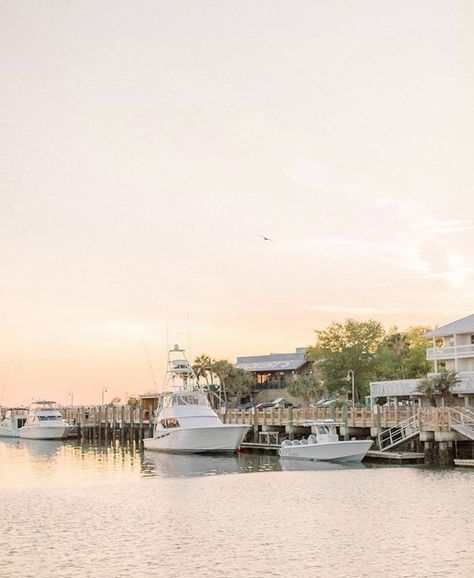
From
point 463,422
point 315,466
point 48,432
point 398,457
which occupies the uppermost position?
point 463,422

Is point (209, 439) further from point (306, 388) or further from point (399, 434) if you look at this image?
point (306, 388)

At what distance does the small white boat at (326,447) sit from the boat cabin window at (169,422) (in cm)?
1370

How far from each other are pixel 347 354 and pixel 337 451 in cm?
4769

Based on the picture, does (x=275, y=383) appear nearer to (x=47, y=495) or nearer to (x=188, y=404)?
(x=188, y=404)

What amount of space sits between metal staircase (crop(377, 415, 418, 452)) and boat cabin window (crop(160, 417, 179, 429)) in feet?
65.8

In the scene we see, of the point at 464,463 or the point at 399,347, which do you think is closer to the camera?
the point at 464,463

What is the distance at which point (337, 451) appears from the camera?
57.5 meters

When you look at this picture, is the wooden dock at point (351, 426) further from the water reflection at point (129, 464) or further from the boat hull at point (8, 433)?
the boat hull at point (8, 433)

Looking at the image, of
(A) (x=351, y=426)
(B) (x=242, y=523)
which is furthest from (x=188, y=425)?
(B) (x=242, y=523)

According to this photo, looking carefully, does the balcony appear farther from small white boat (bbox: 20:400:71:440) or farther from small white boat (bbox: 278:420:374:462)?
small white boat (bbox: 20:400:71:440)

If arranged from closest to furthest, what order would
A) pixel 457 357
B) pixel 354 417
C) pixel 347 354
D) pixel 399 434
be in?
pixel 399 434 < pixel 354 417 < pixel 457 357 < pixel 347 354

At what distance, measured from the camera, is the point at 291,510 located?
37.6m

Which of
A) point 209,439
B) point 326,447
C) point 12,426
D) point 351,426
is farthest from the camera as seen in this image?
point 12,426

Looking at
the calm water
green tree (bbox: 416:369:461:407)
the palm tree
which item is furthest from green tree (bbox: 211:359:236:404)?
the calm water
